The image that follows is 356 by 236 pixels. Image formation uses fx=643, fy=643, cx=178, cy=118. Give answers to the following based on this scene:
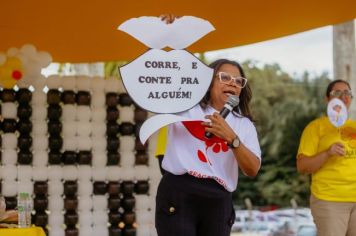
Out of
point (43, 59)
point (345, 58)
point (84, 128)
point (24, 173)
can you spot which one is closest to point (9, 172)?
point (24, 173)

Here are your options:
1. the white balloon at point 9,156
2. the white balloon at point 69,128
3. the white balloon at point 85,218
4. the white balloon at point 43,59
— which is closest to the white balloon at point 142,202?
the white balloon at point 85,218

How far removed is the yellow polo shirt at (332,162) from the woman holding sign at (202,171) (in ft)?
5.97

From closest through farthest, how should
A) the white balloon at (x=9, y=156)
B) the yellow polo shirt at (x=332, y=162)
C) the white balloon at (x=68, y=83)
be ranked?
1. the yellow polo shirt at (x=332, y=162)
2. the white balloon at (x=9, y=156)
3. the white balloon at (x=68, y=83)

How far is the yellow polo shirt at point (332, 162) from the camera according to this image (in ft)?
13.9

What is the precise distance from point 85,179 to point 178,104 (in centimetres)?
335

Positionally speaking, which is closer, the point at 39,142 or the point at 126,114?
the point at 39,142

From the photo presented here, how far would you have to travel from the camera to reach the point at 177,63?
8.45 feet

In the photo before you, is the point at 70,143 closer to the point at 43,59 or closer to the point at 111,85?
the point at 111,85

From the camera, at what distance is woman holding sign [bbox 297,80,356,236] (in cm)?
422

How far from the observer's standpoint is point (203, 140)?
8.20 feet

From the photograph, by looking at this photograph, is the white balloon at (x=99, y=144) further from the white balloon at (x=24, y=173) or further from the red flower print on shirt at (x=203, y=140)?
the red flower print on shirt at (x=203, y=140)

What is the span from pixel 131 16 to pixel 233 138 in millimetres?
2941

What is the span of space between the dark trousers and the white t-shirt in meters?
0.04

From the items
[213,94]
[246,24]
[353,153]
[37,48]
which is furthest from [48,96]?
[213,94]
